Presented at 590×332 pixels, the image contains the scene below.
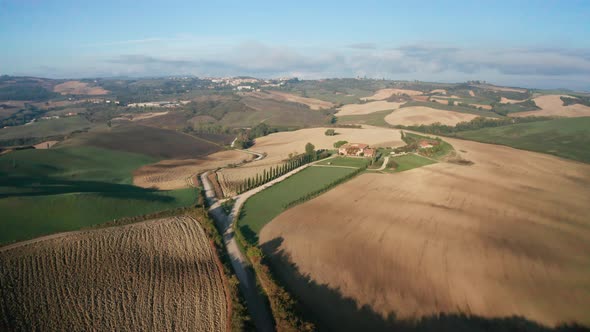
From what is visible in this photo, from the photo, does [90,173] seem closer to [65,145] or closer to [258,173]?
[65,145]

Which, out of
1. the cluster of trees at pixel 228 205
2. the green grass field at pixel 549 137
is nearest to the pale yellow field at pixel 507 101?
the green grass field at pixel 549 137

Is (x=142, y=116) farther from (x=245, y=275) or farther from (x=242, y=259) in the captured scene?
(x=245, y=275)

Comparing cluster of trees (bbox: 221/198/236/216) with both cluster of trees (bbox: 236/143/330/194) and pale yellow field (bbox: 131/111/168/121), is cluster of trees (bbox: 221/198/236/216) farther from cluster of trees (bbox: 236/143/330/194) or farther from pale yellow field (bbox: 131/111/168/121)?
pale yellow field (bbox: 131/111/168/121)

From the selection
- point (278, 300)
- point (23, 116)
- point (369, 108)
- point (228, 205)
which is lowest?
point (228, 205)

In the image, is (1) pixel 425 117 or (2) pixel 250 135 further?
(1) pixel 425 117

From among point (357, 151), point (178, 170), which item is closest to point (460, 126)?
point (357, 151)

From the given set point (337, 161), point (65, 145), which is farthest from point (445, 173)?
point (65, 145)
